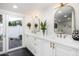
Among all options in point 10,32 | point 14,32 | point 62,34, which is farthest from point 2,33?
point 62,34

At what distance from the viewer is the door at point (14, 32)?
3.59m

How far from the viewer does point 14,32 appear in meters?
3.70

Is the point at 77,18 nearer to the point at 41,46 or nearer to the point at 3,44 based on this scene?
the point at 41,46

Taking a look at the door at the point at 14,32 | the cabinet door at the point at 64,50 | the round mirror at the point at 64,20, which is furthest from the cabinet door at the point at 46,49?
the door at the point at 14,32

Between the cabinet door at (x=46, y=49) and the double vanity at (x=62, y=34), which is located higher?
the double vanity at (x=62, y=34)

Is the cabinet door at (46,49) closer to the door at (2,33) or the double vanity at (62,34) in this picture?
the double vanity at (62,34)

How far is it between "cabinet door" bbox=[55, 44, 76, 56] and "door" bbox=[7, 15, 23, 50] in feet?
8.15

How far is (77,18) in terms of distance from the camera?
5.65ft

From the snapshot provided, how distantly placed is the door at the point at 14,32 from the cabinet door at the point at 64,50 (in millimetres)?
2484

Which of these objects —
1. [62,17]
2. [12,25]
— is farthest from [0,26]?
[62,17]

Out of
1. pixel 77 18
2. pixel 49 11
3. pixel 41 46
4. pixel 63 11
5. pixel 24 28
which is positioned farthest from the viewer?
pixel 24 28

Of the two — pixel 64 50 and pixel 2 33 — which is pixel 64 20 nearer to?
pixel 64 50

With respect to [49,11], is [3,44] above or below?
below

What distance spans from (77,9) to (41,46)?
138 cm
